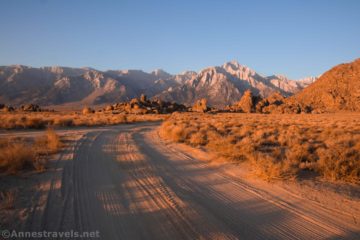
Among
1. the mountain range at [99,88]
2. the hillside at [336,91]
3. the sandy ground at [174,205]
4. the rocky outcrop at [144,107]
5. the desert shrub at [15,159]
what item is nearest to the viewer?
the sandy ground at [174,205]

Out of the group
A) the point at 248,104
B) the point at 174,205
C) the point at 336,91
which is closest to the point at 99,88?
the point at 248,104

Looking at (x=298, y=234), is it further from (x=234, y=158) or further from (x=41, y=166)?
(x=41, y=166)

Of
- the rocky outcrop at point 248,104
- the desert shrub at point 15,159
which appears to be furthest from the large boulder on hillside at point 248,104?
the desert shrub at point 15,159

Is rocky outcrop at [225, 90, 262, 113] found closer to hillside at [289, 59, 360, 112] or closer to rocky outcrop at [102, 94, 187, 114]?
hillside at [289, 59, 360, 112]

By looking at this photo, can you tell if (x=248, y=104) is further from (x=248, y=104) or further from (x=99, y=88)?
(x=99, y=88)

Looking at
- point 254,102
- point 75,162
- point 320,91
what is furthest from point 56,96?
point 75,162

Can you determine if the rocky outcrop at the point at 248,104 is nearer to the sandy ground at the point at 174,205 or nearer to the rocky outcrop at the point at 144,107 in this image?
the rocky outcrop at the point at 144,107

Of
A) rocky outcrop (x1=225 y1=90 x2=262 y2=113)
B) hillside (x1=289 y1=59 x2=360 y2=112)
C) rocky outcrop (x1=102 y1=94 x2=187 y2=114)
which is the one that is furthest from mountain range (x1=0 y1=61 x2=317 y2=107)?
rocky outcrop (x1=102 y1=94 x2=187 y2=114)

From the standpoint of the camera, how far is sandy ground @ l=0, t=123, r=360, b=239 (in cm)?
405

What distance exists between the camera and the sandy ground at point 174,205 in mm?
4051

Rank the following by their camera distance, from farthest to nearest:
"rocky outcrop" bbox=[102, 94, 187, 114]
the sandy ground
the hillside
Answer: "rocky outcrop" bbox=[102, 94, 187, 114], the hillside, the sandy ground

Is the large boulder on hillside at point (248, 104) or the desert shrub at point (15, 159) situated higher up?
the large boulder on hillside at point (248, 104)

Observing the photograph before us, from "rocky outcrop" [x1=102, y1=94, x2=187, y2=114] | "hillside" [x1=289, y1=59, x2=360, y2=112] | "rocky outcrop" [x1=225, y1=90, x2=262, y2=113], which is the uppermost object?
"hillside" [x1=289, y1=59, x2=360, y2=112]

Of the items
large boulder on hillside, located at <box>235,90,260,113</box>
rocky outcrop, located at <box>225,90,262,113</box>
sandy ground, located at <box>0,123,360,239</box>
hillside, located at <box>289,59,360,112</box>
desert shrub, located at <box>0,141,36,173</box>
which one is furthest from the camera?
rocky outcrop, located at <box>225,90,262,113</box>
